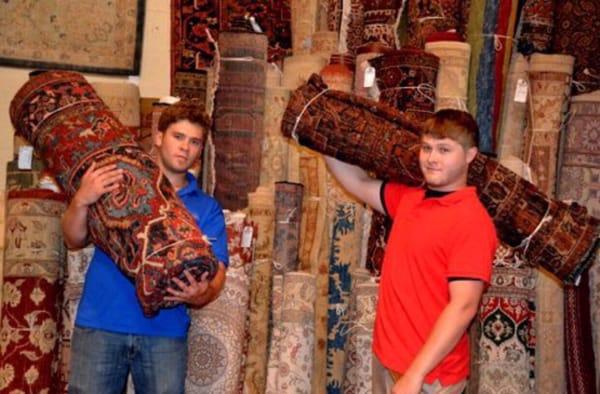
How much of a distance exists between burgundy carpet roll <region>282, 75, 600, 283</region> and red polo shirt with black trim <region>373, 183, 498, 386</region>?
54cm

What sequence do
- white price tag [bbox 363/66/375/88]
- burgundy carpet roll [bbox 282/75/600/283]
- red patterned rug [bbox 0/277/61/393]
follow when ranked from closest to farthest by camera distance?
burgundy carpet roll [bbox 282/75/600/283] → red patterned rug [bbox 0/277/61/393] → white price tag [bbox 363/66/375/88]

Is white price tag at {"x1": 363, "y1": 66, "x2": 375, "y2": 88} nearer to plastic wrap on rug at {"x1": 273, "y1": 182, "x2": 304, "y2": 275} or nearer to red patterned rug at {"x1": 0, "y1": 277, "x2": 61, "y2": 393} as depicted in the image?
plastic wrap on rug at {"x1": 273, "y1": 182, "x2": 304, "y2": 275}

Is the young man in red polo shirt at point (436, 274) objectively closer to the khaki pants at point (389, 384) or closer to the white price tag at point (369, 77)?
the khaki pants at point (389, 384)

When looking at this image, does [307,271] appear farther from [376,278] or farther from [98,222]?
[98,222]

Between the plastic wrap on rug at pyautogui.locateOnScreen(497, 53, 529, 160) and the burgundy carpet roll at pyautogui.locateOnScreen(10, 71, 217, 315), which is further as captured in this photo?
the plastic wrap on rug at pyautogui.locateOnScreen(497, 53, 529, 160)

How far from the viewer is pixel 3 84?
4668 millimetres

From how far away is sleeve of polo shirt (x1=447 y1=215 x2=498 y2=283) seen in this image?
2619mm

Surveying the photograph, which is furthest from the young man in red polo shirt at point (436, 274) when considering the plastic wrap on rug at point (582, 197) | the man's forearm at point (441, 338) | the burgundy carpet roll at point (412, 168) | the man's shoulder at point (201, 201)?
the plastic wrap on rug at point (582, 197)

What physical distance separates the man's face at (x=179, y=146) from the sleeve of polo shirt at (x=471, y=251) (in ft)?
3.26

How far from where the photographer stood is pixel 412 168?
10.8ft

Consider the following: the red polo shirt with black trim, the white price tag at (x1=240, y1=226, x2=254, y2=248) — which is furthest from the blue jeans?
Answer: the white price tag at (x1=240, y1=226, x2=254, y2=248)

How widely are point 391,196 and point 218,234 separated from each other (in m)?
0.62

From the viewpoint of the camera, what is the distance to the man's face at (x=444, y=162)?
2.76m

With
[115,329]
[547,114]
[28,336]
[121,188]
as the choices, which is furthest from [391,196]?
[28,336]
